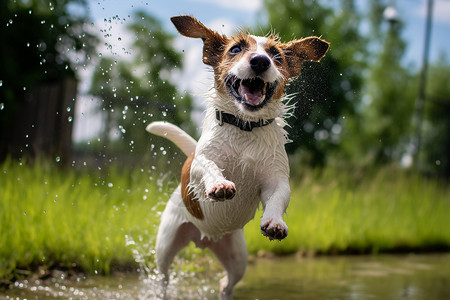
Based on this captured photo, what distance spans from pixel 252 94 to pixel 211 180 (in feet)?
1.58

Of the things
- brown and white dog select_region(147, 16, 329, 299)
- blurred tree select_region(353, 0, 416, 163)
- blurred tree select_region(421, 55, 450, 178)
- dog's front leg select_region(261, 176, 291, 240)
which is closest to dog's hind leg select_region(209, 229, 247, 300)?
brown and white dog select_region(147, 16, 329, 299)

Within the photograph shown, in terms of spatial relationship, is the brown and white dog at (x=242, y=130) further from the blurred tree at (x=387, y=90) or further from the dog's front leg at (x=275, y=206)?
the blurred tree at (x=387, y=90)

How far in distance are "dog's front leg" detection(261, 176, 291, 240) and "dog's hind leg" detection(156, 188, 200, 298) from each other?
78 centimetres

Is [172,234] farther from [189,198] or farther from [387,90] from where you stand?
[387,90]

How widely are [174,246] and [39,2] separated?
7.46 m

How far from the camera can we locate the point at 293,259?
5984 millimetres

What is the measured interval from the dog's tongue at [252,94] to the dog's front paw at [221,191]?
452 mm

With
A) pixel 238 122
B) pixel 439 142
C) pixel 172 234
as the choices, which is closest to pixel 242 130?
pixel 238 122

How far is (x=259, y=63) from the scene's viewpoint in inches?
97.2

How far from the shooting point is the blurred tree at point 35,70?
828 centimetres

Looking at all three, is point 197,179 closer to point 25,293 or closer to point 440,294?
point 25,293

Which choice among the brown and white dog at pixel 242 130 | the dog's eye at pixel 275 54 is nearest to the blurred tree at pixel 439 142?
the brown and white dog at pixel 242 130

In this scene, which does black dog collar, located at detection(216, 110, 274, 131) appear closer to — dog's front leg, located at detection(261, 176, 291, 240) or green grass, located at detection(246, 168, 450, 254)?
dog's front leg, located at detection(261, 176, 291, 240)

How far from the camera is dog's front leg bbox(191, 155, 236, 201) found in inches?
92.7
